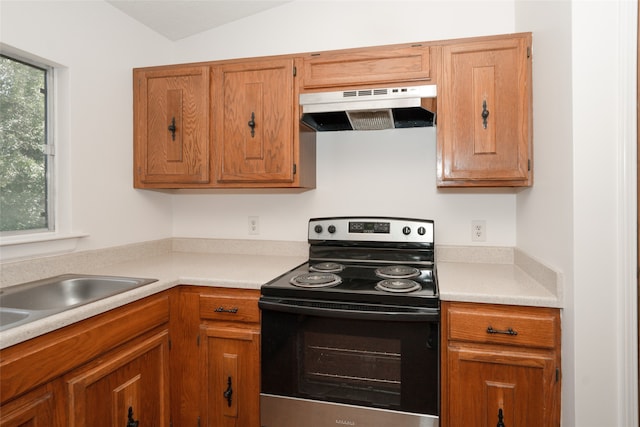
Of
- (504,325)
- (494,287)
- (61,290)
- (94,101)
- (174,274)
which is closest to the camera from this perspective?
(504,325)

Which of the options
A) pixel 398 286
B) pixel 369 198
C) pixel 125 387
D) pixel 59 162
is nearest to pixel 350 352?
pixel 398 286

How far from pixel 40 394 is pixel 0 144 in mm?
1081

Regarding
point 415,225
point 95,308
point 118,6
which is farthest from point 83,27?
point 415,225

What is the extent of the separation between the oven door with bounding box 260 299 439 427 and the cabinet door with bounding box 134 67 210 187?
997 mm

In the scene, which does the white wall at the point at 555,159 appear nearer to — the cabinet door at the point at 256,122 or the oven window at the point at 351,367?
the oven window at the point at 351,367

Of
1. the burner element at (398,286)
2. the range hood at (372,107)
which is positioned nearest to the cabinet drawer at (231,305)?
the burner element at (398,286)

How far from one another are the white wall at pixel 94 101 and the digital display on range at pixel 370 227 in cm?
129

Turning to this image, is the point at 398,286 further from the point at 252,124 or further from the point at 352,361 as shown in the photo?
the point at 252,124

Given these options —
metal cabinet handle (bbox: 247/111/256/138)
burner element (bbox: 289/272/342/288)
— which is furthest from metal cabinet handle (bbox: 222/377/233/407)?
metal cabinet handle (bbox: 247/111/256/138)

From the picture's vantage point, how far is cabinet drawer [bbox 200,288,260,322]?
1.68m

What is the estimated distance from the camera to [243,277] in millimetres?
1760

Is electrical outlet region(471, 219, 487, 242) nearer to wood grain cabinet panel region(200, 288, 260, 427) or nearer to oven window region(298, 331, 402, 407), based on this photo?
oven window region(298, 331, 402, 407)

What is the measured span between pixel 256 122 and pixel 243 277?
832mm

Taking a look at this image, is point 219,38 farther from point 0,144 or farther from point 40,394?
point 40,394
